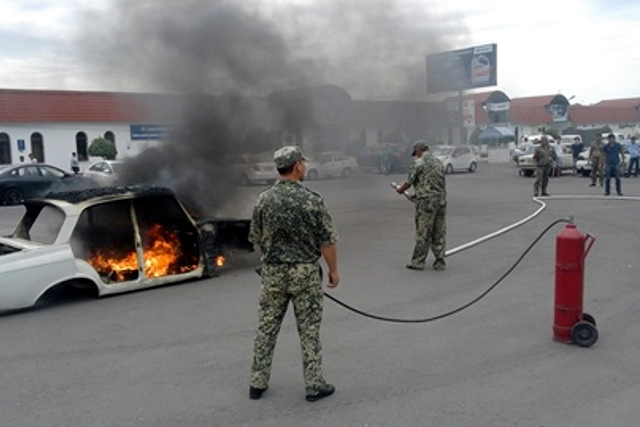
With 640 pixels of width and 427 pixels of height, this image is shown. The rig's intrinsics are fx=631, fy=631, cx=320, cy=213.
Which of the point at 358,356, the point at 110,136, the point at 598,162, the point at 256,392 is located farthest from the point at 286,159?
the point at 110,136

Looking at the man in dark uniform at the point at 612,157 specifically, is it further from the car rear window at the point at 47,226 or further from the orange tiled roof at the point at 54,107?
the orange tiled roof at the point at 54,107

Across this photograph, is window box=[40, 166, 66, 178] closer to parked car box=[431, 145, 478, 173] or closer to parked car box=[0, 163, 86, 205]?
parked car box=[0, 163, 86, 205]

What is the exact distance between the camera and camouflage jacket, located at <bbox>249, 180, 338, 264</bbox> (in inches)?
163

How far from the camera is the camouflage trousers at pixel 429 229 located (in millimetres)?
8375

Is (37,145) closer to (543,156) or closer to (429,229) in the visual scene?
(543,156)

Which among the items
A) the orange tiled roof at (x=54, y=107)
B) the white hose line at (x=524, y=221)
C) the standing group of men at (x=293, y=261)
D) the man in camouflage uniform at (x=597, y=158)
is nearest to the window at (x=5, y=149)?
the orange tiled roof at (x=54, y=107)

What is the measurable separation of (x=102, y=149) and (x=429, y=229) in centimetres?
2713

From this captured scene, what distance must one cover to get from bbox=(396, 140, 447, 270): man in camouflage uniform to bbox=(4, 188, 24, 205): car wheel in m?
14.9

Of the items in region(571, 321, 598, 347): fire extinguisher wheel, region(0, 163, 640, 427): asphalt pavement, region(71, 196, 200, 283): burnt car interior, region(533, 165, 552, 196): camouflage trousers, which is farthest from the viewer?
region(533, 165, 552, 196): camouflage trousers

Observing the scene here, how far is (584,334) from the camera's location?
5176 millimetres

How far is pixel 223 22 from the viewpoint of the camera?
463 inches

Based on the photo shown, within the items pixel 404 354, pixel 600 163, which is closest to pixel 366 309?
pixel 404 354

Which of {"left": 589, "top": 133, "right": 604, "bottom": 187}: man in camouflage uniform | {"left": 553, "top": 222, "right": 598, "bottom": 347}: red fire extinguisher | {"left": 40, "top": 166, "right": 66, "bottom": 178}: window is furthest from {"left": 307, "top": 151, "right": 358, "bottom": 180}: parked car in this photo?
{"left": 553, "top": 222, "right": 598, "bottom": 347}: red fire extinguisher

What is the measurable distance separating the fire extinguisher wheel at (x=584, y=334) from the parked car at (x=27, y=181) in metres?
16.7
